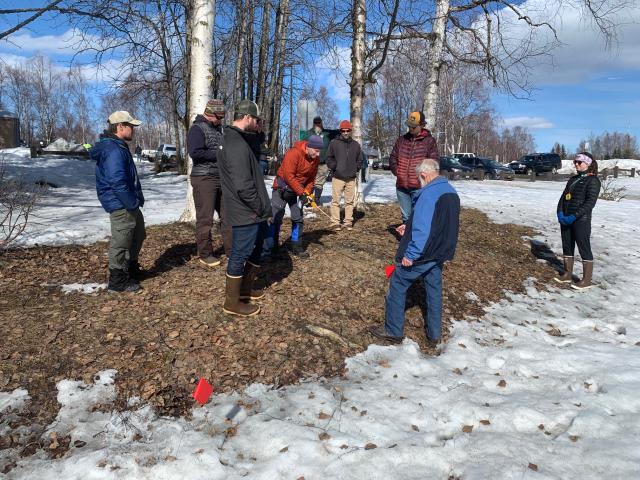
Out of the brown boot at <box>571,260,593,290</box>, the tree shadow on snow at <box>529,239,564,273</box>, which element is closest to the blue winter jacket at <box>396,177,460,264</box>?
the brown boot at <box>571,260,593,290</box>

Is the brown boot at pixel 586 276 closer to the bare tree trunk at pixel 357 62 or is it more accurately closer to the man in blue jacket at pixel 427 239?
the man in blue jacket at pixel 427 239

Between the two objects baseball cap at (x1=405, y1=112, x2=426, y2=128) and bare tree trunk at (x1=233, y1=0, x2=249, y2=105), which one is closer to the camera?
baseball cap at (x1=405, y1=112, x2=426, y2=128)

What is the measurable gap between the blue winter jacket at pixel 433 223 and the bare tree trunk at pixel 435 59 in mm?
5748

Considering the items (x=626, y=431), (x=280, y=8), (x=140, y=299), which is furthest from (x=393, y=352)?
(x=280, y=8)

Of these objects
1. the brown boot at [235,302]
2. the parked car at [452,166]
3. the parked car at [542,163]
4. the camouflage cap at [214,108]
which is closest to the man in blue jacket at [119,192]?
the camouflage cap at [214,108]

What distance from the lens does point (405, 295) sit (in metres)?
4.25

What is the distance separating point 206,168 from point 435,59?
20.7 ft

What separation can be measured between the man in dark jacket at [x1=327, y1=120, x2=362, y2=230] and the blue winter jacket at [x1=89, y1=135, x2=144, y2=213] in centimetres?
383

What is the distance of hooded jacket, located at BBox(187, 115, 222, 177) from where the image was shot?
17.4 feet

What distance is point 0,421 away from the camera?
2.92 metres

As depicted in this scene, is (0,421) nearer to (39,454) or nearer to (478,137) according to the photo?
(39,454)

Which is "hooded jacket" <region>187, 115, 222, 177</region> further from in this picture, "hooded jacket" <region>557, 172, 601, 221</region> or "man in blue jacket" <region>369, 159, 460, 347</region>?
"hooded jacket" <region>557, 172, 601, 221</region>

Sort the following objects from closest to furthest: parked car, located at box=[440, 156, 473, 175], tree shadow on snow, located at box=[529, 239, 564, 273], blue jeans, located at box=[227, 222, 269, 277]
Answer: blue jeans, located at box=[227, 222, 269, 277] < tree shadow on snow, located at box=[529, 239, 564, 273] < parked car, located at box=[440, 156, 473, 175]

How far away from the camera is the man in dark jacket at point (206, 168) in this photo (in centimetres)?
533
